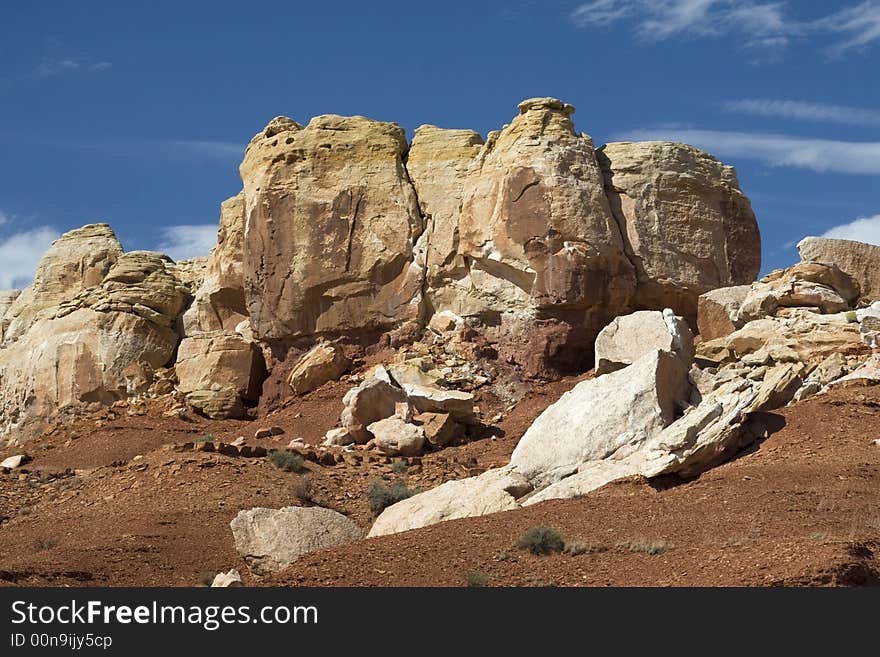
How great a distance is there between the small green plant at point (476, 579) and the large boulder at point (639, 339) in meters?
11.5

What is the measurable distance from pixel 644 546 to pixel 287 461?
9.78 metres

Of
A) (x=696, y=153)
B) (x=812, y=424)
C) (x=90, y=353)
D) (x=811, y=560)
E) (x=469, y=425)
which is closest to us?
(x=811, y=560)

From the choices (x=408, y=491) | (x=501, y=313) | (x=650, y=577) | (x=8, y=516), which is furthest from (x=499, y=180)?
(x=650, y=577)

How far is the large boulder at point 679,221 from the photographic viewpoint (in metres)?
30.1

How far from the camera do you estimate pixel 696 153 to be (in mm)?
31703

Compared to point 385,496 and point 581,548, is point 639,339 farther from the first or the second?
point 581,548

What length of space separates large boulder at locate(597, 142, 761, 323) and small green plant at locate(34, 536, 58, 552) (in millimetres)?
14809

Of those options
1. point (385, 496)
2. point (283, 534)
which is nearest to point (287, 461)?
point (385, 496)

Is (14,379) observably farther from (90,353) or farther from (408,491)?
(408,491)

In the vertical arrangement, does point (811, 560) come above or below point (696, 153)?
below

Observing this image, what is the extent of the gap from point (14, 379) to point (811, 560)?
26853mm

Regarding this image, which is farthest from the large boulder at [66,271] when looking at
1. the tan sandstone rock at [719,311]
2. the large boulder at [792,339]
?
the large boulder at [792,339]

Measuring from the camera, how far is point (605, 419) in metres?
20.8

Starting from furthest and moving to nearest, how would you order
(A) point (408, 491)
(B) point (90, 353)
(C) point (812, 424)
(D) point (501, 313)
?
1. (B) point (90, 353)
2. (D) point (501, 313)
3. (A) point (408, 491)
4. (C) point (812, 424)
